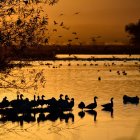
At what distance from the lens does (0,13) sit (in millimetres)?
15867

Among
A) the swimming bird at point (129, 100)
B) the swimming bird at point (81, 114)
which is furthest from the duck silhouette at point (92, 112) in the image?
the swimming bird at point (129, 100)

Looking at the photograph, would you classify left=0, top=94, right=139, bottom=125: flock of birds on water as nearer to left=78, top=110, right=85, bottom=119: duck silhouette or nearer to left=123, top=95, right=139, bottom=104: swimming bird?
left=78, top=110, right=85, bottom=119: duck silhouette

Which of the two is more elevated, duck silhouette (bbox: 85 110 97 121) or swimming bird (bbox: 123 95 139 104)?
swimming bird (bbox: 123 95 139 104)

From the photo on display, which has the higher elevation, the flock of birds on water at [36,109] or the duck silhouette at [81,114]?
the flock of birds on water at [36,109]

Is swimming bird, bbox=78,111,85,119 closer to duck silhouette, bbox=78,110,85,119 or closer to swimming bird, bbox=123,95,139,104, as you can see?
duck silhouette, bbox=78,110,85,119

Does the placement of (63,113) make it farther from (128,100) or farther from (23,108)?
(128,100)

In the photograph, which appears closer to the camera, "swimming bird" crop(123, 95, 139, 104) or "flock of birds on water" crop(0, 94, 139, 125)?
"flock of birds on water" crop(0, 94, 139, 125)

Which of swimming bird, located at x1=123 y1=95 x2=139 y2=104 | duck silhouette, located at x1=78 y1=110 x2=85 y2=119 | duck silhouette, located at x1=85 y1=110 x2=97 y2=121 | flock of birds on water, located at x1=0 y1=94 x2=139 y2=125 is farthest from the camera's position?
swimming bird, located at x1=123 y1=95 x2=139 y2=104

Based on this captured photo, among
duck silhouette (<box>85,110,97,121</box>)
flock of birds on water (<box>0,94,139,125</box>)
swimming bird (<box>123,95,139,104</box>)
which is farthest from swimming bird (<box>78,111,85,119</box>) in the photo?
swimming bird (<box>123,95,139,104</box>)

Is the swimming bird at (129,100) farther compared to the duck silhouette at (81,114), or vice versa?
the swimming bird at (129,100)

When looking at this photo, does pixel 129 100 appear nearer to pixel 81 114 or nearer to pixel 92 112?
pixel 92 112

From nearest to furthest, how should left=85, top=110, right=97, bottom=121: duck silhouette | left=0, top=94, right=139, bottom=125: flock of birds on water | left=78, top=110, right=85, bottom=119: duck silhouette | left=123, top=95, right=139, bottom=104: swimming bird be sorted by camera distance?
left=0, top=94, right=139, bottom=125: flock of birds on water < left=78, top=110, right=85, bottom=119: duck silhouette < left=85, top=110, right=97, bottom=121: duck silhouette < left=123, top=95, right=139, bottom=104: swimming bird

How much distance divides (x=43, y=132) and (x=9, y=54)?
14.5 m

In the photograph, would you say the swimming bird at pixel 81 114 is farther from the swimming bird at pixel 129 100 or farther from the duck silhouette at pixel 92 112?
the swimming bird at pixel 129 100
